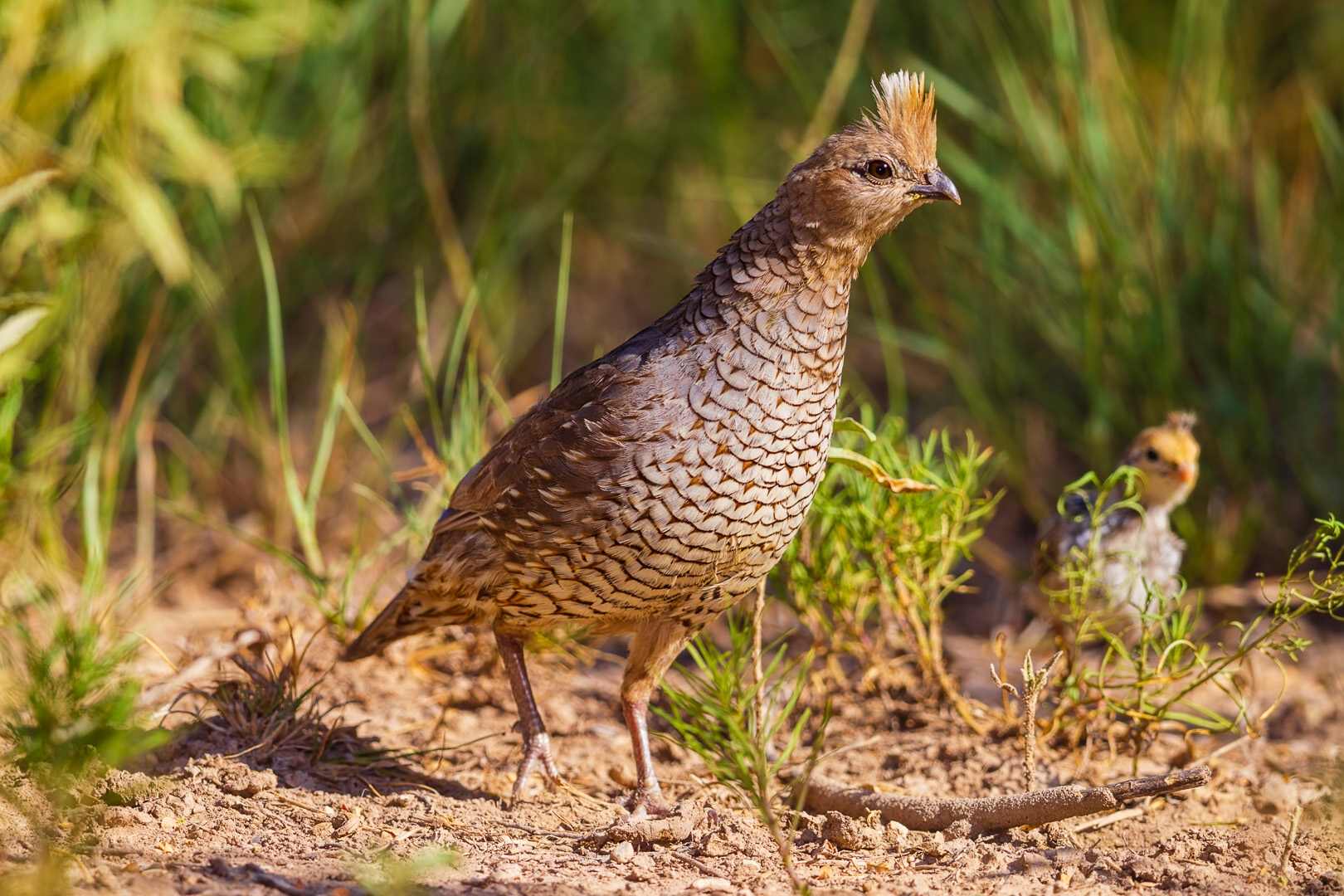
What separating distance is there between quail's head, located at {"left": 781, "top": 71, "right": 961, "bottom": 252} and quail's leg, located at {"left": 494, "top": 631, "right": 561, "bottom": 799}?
1.41 m

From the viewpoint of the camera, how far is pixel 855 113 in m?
5.45

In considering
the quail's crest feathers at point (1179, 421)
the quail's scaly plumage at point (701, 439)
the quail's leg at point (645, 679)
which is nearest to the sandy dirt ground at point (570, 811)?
the quail's leg at point (645, 679)

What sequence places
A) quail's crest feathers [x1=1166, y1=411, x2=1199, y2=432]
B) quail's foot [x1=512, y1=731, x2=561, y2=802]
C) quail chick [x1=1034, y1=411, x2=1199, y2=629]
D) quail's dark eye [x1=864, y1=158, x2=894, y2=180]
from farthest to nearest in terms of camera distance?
quail's crest feathers [x1=1166, y1=411, x2=1199, y2=432]
quail chick [x1=1034, y1=411, x2=1199, y2=629]
quail's foot [x1=512, y1=731, x2=561, y2=802]
quail's dark eye [x1=864, y1=158, x2=894, y2=180]

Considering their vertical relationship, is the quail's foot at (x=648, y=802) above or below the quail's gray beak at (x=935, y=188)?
below

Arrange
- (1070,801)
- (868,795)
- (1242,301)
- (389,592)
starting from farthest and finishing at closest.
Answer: (389,592)
(1242,301)
(868,795)
(1070,801)

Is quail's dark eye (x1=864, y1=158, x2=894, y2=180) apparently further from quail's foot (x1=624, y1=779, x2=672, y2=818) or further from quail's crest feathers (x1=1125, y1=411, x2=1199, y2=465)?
quail's foot (x1=624, y1=779, x2=672, y2=818)

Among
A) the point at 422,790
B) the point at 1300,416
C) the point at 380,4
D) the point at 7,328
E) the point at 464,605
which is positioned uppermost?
the point at 380,4

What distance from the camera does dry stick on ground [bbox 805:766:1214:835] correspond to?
280 cm

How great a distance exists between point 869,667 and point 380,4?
336 cm

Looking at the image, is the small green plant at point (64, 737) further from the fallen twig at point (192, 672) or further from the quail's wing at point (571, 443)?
the quail's wing at point (571, 443)

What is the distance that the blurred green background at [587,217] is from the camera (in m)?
4.36

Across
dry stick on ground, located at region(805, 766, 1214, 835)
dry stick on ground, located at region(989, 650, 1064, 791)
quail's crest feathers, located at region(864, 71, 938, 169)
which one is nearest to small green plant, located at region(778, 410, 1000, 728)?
dry stick on ground, located at region(989, 650, 1064, 791)

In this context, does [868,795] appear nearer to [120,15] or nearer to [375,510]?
[375,510]

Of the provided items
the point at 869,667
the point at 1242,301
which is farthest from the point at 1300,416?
the point at 869,667
